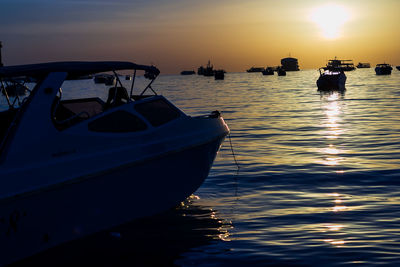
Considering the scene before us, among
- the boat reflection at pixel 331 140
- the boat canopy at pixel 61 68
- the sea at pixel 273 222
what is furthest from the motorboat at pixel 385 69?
the boat canopy at pixel 61 68

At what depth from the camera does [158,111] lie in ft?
34.5

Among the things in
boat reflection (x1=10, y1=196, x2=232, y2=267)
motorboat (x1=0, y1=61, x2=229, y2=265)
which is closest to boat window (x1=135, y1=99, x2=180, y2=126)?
motorboat (x1=0, y1=61, x2=229, y2=265)

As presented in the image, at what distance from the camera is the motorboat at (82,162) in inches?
307

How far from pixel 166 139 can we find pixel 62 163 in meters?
2.39

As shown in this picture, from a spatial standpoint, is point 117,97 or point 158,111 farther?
point 117,97

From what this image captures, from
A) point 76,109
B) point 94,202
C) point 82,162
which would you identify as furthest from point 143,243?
point 76,109

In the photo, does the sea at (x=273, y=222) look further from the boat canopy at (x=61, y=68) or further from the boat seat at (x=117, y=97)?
the boat canopy at (x=61, y=68)

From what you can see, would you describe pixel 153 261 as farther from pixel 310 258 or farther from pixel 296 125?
pixel 296 125

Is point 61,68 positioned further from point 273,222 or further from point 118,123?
point 273,222

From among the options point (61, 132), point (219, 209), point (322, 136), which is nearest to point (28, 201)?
point (61, 132)

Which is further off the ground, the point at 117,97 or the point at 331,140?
the point at 117,97

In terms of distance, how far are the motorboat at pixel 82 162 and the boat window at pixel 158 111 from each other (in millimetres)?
24

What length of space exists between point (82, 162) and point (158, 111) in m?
2.43

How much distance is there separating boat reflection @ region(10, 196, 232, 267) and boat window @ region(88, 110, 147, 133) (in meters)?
1.75
